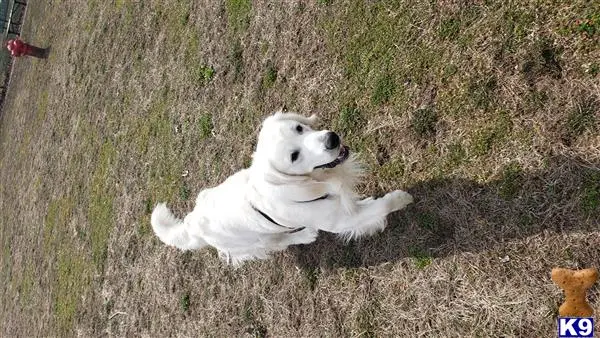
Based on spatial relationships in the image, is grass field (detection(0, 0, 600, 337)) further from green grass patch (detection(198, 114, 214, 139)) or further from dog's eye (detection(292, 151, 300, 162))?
dog's eye (detection(292, 151, 300, 162))

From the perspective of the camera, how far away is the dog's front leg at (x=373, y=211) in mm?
3691

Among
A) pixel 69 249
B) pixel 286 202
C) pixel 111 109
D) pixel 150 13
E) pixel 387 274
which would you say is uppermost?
pixel 150 13

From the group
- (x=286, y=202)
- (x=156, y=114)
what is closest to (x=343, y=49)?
(x=286, y=202)

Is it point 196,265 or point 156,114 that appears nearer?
point 196,265

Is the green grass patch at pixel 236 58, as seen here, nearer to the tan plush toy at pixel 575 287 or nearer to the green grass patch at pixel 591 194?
the green grass patch at pixel 591 194

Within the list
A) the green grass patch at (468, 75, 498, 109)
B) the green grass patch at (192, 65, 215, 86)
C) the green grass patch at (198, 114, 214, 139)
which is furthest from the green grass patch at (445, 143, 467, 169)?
the green grass patch at (192, 65, 215, 86)

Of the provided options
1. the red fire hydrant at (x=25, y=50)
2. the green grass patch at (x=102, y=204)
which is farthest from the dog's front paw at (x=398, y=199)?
the red fire hydrant at (x=25, y=50)

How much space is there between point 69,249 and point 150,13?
398 centimetres

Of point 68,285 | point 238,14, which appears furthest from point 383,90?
point 68,285

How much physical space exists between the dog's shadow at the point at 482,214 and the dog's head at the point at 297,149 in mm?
918

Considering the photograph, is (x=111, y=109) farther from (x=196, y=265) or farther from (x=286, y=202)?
(x=286, y=202)

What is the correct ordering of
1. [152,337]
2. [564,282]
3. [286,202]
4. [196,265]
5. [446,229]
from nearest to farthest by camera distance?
[564,282]
[286,202]
[446,229]
[196,265]
[152,337]

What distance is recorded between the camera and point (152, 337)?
6020mm

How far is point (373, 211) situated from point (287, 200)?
725 mm
